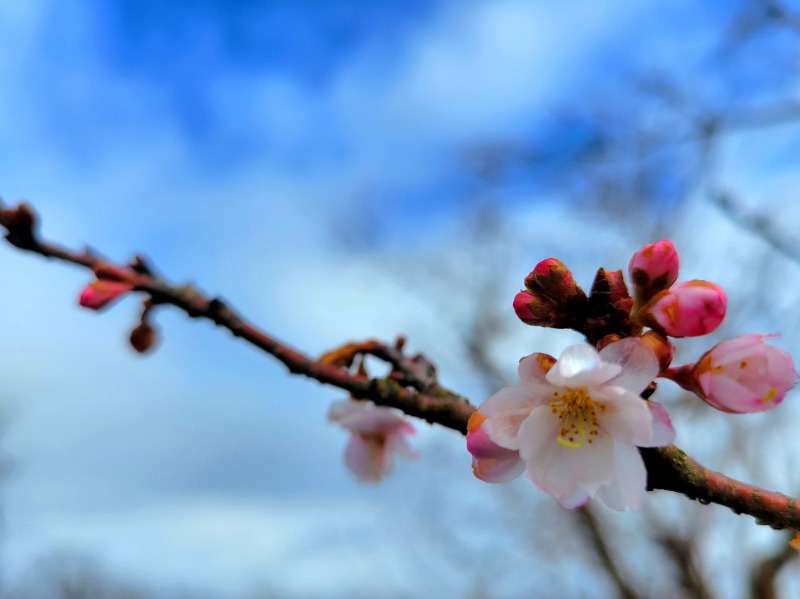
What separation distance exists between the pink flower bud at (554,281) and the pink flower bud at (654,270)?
0.07 meters

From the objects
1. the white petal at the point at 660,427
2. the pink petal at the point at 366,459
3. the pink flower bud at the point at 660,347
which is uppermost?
the pink petal at the point at 366,459

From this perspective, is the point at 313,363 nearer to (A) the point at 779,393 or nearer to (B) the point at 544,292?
(B) the point at 544,292

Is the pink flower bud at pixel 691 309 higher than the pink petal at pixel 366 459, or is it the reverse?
the pink petal at pixel 366 459

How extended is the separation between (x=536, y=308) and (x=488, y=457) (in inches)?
6.3

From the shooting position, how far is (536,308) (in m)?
0.69

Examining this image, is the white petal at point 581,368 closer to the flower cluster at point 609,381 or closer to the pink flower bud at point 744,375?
Result: the flower cluster at point 609,381

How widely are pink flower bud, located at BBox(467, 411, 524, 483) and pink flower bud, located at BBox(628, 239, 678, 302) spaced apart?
0.71 feet

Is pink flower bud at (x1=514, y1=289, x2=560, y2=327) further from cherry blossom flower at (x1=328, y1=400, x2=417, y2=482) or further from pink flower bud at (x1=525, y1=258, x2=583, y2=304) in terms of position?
cherry blossom flower at (x1=328, y1=400, x2=417, y2=482)

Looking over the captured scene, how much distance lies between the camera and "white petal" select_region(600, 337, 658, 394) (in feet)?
2.03

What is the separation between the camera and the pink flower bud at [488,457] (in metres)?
0.66

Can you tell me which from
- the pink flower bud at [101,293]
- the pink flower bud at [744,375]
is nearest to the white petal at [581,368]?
the pink flower bud at [744,375]

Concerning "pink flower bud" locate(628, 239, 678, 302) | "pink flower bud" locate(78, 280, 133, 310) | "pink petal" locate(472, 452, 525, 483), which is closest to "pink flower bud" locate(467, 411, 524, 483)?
"pink petal" locate(472, 452, 525, 483)

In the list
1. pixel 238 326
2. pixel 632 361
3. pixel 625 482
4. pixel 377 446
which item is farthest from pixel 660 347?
pixel 377 446

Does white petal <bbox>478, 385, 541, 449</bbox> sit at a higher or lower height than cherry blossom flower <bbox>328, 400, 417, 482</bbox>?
lower
